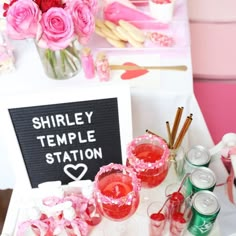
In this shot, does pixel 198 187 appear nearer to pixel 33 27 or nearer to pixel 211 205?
pixel 211 205

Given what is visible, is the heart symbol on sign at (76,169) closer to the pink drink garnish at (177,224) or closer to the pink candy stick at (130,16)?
the pink drink garnish at (177,224)

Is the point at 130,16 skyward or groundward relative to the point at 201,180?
skyward

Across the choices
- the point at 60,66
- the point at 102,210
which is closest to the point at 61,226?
the point at 102,210

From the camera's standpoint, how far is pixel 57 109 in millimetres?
795

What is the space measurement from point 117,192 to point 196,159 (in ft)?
0.71

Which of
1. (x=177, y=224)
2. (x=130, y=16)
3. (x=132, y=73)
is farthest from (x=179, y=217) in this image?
(x=130, y=16)

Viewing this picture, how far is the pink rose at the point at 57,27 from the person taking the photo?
78 cm

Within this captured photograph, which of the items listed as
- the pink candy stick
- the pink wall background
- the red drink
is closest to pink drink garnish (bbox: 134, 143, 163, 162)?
the red drink

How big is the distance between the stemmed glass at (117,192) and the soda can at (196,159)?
0.16m

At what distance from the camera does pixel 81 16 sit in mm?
820

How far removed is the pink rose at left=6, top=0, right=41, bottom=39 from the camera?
0.77 meters

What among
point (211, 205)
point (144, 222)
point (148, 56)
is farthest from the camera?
point (148, 56)

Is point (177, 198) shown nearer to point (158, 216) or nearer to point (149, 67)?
point (158, 216)

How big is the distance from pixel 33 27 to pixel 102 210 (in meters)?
0.44
